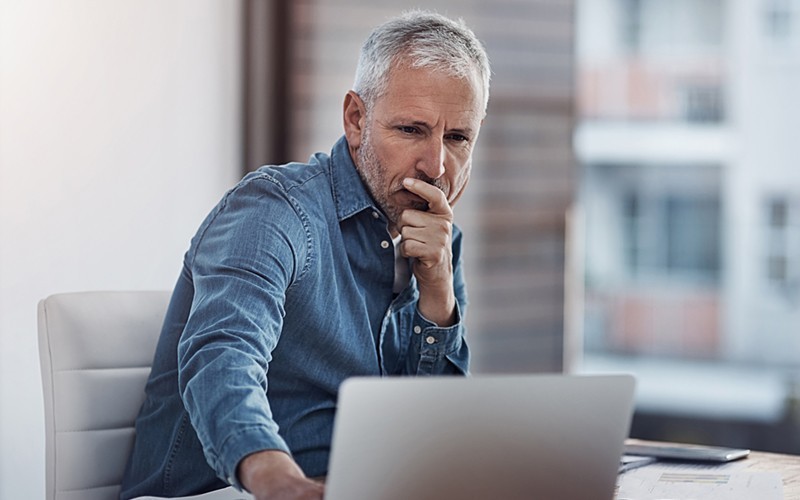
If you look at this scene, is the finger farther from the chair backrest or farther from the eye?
the chair backrest

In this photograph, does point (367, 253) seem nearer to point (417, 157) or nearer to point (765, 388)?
point (417, 157)

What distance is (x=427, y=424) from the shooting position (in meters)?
1.01

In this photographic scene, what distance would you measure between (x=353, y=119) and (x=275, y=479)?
2.40 feet

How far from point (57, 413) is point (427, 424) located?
79 centimetres

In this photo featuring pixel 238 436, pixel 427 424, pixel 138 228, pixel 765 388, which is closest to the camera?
pixel 427 424

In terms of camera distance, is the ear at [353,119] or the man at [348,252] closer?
the man at [348,252]

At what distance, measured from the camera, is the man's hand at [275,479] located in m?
1.04

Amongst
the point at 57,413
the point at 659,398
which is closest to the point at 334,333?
the point at 57,413

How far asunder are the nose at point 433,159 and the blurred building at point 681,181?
695 centimetres

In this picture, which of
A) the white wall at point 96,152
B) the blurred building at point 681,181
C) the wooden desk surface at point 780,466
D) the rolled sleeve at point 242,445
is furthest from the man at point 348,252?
the blurred building at point 681,181

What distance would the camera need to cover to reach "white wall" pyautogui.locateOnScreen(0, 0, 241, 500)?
7.04ft

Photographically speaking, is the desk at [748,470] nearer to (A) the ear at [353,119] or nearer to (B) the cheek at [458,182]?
(B) the cheek at [458,182]

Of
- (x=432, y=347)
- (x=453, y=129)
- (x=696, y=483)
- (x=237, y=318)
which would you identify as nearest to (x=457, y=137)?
(x=453, y=129)

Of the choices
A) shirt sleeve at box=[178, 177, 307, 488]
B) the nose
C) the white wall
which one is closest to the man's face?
the nose
